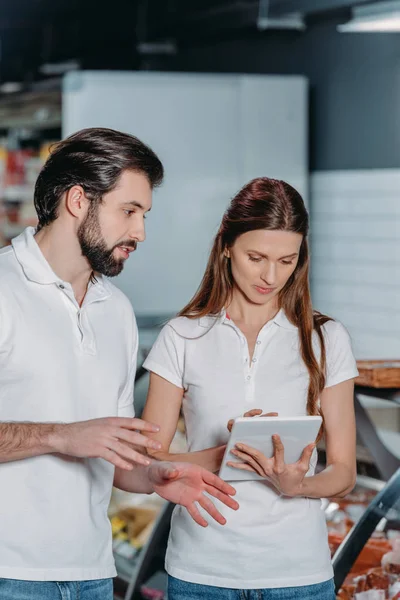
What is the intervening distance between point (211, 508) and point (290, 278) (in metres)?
0.65

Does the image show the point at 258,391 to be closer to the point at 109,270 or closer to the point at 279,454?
the point at 279,454

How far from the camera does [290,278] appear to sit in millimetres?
2373

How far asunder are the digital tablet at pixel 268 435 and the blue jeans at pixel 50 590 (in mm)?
350

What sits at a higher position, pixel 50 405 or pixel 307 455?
pixel 50 405

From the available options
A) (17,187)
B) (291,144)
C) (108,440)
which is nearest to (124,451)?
(108,440)

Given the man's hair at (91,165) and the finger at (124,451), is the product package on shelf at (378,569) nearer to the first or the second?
the finger at (124,451)

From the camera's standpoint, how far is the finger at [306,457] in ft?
6.78

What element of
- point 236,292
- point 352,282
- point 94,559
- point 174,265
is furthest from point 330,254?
point 94,559

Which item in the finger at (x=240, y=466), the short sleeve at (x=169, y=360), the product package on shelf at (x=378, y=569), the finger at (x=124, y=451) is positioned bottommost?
the product package on shelf at (x=378, y=569)

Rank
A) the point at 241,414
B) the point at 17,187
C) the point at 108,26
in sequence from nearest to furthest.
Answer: the point at 241,414 → the point at 17,187 → the point at 108,26

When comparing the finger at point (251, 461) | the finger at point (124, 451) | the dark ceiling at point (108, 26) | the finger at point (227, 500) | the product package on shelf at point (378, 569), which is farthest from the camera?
the dark ceiling at point (108, 26)

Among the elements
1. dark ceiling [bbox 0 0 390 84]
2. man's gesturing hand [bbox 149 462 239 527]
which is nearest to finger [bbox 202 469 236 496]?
man's gesturing hand [bbox 149 462 239 527]

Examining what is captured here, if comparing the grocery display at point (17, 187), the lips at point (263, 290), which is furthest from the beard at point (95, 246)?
the grocery display at point (17, 187)

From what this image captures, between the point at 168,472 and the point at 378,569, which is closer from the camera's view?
the point at 168,472
